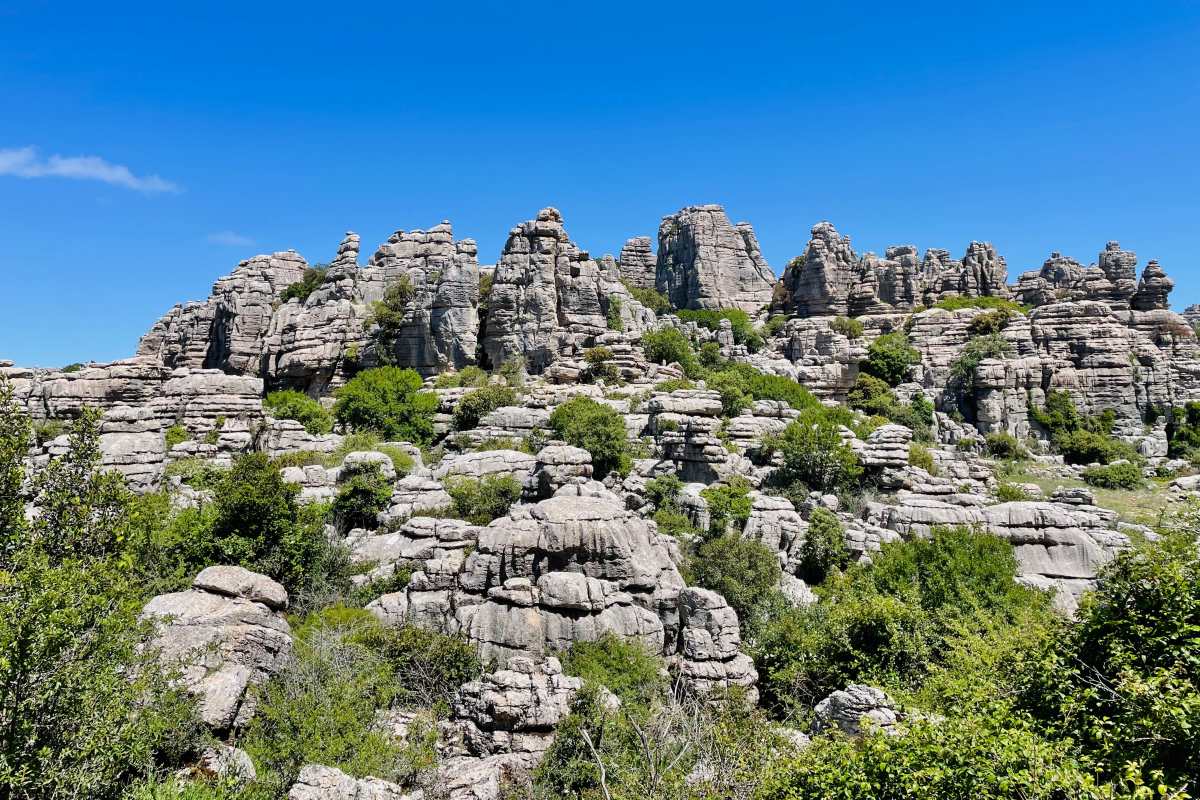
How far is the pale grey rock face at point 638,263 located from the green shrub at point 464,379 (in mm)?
42309

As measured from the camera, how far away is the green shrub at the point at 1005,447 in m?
40.6

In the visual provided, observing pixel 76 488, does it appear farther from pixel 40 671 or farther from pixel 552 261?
pixel 552 261

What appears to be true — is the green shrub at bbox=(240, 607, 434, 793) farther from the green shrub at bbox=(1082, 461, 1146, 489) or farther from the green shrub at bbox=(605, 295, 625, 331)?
the green shrub at bbox=(1082, 461, 1146, 489)

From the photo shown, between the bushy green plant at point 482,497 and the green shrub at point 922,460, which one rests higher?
the bushy green plant at point 482,497

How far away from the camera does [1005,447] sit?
4116 centimetres

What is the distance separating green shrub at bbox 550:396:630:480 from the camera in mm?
28000

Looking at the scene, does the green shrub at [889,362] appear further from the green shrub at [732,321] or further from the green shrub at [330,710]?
the green shrub at [330,710]

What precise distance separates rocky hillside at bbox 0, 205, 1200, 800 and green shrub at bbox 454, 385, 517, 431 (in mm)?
258


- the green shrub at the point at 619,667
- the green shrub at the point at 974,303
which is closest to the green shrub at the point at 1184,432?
the green shrub at the point at 974,303

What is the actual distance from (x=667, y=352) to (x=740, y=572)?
95.8 ft

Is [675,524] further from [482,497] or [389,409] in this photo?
[389,409]

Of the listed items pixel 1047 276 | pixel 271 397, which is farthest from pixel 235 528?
pixel 1047 276

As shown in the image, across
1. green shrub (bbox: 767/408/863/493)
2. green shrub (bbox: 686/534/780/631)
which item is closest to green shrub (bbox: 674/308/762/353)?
green shrub (bbox: 767/408/863/493)

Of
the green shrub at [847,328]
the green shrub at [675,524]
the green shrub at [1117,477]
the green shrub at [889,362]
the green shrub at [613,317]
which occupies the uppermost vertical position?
the green shrub at [613,317]
